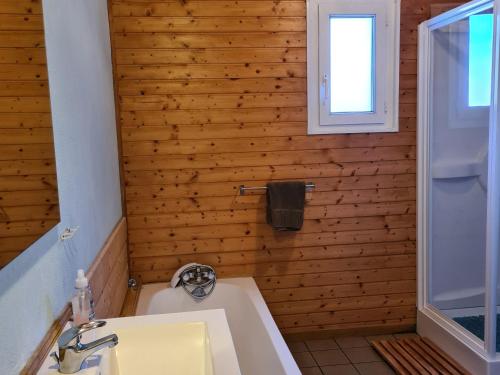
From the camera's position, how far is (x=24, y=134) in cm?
114

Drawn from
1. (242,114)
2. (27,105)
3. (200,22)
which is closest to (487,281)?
(242,114)

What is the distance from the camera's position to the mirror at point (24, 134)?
1035 mm

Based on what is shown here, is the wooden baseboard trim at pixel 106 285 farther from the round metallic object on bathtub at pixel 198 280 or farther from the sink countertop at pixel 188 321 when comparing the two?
the round metallic object on bathtub at pixel 198 280

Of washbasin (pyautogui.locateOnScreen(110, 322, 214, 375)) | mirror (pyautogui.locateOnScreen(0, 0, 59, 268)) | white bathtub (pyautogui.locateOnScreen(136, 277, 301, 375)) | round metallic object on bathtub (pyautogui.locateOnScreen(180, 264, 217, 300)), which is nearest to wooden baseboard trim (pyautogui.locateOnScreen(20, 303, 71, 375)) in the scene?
washbasin (pyautogui.locateOnScreen(110, 322, 214, 375))

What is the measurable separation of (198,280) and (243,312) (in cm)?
36

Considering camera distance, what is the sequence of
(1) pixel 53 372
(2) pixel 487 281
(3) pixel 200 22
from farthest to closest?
(3) pixel 200 22, (2) pixel 487 281, (1) pixel 53 372

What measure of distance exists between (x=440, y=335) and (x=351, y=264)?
728 millimetres

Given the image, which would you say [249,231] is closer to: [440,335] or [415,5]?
[440,335]

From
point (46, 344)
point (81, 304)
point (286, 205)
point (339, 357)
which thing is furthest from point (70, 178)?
point (339, 357)

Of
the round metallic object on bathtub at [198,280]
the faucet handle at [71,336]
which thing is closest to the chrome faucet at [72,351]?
the faucet handle at [71,336]

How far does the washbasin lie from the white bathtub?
0.72 meters

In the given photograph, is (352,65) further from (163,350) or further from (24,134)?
(24,134)

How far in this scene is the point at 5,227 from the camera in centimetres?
100

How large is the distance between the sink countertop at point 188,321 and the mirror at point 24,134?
326 millimetres
